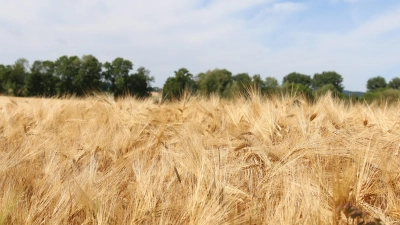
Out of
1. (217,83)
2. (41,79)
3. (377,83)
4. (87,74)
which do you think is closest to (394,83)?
(377,83)

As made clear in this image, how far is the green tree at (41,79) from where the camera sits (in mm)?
36469

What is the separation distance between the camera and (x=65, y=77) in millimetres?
40688

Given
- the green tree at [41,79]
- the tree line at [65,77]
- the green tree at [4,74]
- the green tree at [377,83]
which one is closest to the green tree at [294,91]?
the tree line at [65,77]

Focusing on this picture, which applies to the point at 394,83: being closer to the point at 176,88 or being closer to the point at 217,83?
the point at 217,83

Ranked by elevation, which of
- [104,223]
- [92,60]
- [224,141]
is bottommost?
[104,223]

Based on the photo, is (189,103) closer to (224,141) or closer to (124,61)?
(224,141)

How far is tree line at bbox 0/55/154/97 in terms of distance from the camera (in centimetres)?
3619

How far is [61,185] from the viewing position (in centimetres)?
139

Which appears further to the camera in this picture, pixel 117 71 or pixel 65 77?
pixel 117 71

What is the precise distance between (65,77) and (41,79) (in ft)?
9.72

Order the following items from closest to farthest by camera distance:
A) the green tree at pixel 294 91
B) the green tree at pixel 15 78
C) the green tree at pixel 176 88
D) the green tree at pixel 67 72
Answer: the green tree at pixel 294 91 < the green tree at pixel 176 88 < the green tree at pixel 15 78 < the green tree at pixel 67 72

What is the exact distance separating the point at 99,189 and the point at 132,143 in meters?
0.91

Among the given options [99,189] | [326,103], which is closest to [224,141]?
[99,189]

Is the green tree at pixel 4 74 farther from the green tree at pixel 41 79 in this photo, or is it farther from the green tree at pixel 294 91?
the green tree at pixel 294 91
